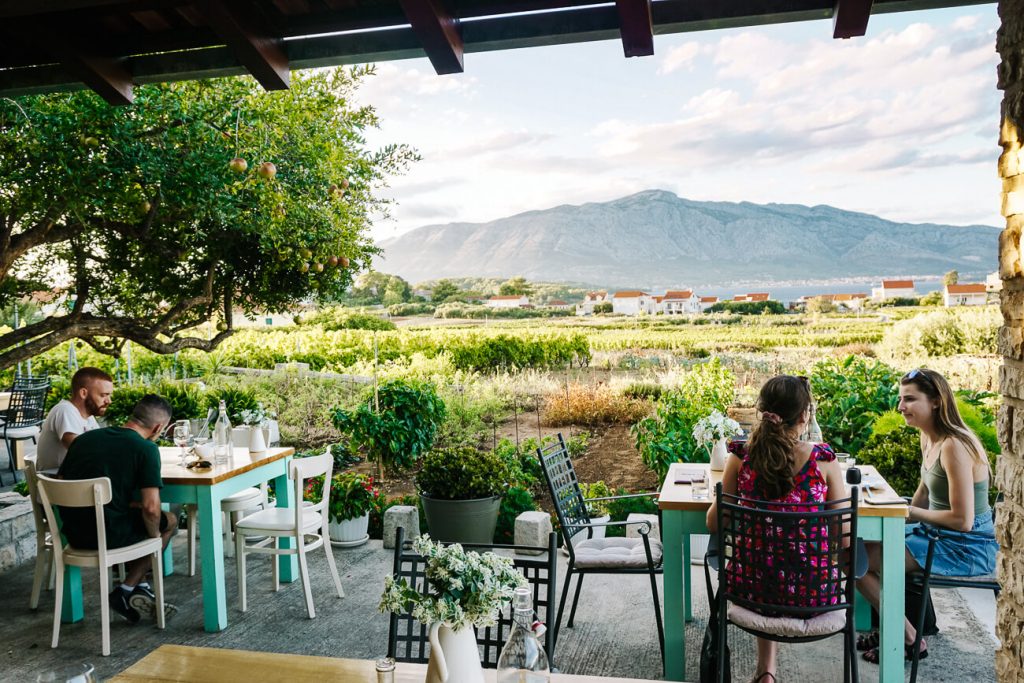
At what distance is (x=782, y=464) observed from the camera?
2770 millimetres

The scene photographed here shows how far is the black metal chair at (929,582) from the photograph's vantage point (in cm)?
305

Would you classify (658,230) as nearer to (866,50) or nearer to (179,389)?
(866,50)

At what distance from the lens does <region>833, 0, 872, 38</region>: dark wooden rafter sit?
219 centimetres

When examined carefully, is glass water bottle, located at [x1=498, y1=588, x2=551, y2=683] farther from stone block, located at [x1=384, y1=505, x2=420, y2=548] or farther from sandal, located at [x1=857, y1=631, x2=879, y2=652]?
stone block, located at [x1=384, y1=505, x2=420, y2=548]

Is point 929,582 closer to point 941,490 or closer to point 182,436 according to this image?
point 941,490

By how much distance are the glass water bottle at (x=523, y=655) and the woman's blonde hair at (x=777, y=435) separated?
5.10 feet

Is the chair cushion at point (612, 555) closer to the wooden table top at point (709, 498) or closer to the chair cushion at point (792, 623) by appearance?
the wooden table top at point (709, 498)

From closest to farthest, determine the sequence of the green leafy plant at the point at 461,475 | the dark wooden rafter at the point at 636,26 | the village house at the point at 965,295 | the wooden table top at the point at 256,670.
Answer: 1. the wooden table top at the point at 256,670
2. the dark wooden rafter at the point at 636,26
3. the green leafy plant at the point at 461,475
4. the village house at the point at 965,295

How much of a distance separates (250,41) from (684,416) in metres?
4.19

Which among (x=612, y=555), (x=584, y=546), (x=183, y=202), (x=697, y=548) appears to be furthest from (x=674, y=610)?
(x=183, y=202)

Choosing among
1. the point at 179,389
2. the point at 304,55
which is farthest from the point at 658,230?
the point at 304,55

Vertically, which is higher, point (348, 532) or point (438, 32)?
point (438, 32)

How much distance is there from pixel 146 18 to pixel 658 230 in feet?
27.2

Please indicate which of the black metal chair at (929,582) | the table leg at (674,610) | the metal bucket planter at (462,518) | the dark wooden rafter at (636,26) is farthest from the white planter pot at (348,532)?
the dark wooden rafter at (636,26)
